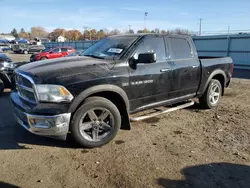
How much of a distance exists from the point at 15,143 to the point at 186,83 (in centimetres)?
363

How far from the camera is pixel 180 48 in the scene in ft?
17.3

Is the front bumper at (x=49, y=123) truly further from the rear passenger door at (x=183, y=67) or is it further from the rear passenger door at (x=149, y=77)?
the rear passenger door at (x=183, y=67)

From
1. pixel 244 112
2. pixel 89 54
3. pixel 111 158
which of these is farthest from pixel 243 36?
pixel 111 158

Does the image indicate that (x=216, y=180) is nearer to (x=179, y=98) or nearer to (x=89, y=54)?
(x=179, y=98)

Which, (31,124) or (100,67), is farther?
(100,67)

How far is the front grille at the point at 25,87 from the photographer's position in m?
3.65

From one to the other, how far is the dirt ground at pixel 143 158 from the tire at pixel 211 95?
0.87 meters

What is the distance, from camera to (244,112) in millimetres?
Answer: 6078

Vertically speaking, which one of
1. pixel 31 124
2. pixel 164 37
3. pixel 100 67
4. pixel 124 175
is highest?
→ pixel 164 37

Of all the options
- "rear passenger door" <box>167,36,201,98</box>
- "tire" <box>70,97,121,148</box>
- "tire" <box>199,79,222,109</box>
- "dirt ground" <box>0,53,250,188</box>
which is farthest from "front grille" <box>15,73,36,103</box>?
"tire" <box>199,79,222,109</box>

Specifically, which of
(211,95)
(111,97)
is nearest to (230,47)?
(211,95)

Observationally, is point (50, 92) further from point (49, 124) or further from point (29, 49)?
point (29, 49)

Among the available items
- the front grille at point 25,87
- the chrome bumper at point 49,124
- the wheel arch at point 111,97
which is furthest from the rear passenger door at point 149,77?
the front grille at point 25,87

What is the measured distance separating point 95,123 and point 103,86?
2.10 ft
